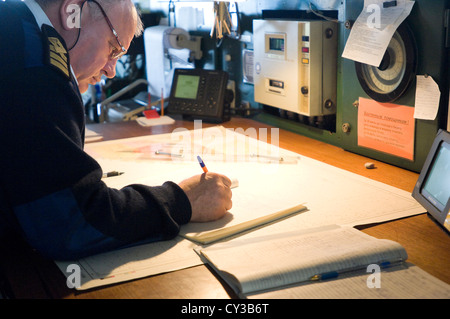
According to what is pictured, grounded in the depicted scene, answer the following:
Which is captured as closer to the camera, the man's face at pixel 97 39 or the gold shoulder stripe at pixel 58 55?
the gold shoulder stripe at pixel 58 55

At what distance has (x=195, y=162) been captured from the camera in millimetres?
1628

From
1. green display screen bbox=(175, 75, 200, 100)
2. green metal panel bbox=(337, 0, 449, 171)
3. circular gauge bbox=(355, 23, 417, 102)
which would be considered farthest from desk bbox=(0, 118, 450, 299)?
green display screen bbox=(175, 75, 200, 100)

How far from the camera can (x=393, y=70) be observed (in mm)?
1479

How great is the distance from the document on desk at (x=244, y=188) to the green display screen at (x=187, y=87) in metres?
0.38

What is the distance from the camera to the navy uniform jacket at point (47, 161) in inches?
36.0

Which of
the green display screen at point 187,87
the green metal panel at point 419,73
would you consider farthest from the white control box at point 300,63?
the green display screen at point 187,87

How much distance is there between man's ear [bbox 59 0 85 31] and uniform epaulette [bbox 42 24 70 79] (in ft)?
0.18

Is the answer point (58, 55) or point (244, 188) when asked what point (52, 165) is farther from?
point (244, 188)

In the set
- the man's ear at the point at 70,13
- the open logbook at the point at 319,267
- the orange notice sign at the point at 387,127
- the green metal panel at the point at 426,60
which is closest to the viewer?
the open logbook at the point at 319,267

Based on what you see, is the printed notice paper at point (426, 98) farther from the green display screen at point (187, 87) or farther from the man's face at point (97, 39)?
the green display screen at point (187, 87)

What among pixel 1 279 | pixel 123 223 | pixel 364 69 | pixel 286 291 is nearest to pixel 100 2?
pixel 123 223

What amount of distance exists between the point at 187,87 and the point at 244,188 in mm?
1063

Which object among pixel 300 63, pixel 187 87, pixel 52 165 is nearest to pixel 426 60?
pixel 300 63
